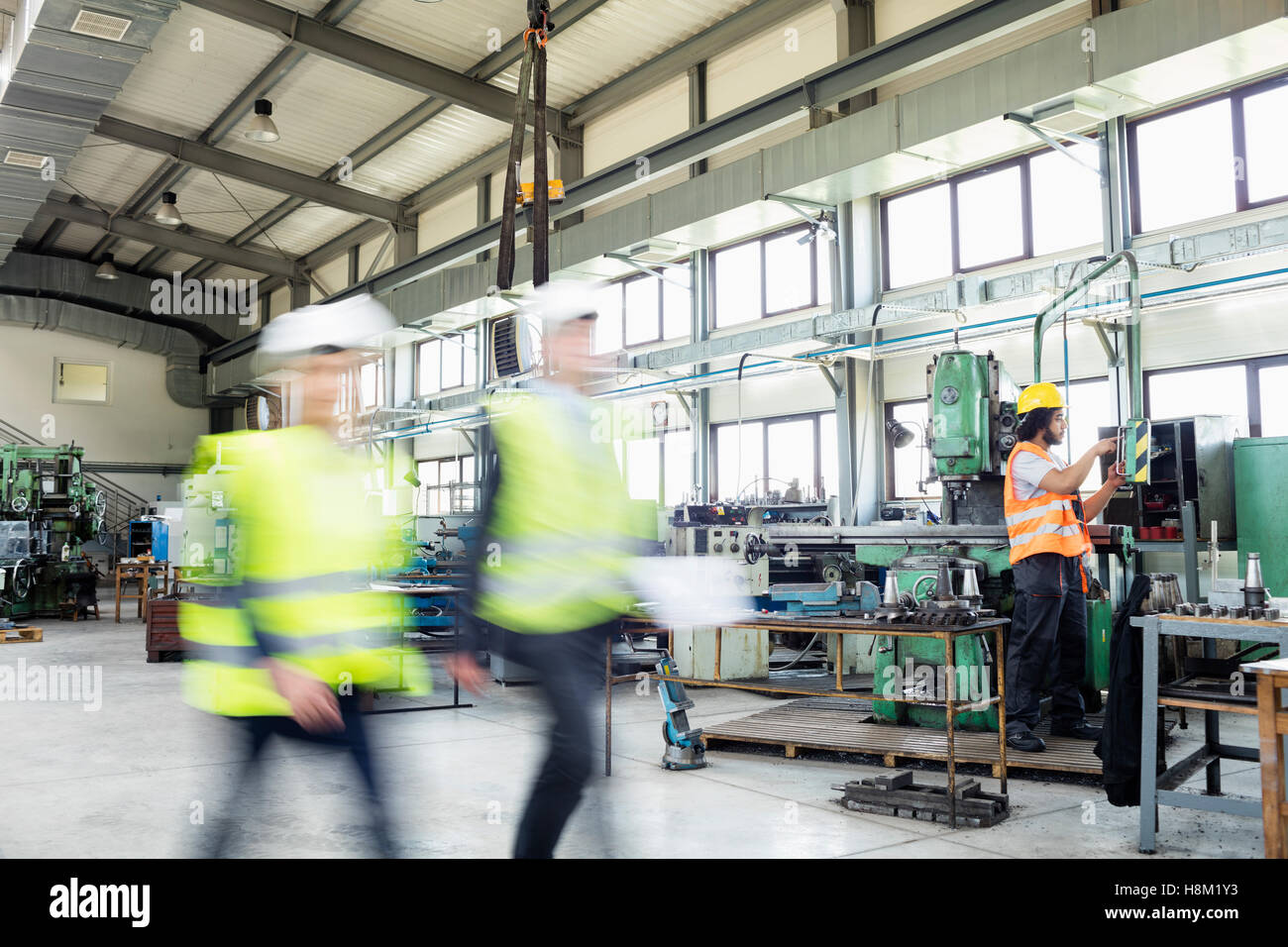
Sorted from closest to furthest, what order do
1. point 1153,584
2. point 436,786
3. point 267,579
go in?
point 267,579, point 1153,584, point 436,786

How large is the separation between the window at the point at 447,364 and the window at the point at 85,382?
778cm

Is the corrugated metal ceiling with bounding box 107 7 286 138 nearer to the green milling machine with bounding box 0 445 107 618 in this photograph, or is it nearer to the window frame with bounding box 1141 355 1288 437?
the green milling machine with bounding box 0 445 107 618

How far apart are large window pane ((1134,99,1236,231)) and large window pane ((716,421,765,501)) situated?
4.26 m

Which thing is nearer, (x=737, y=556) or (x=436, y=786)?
(x=436, y=786)

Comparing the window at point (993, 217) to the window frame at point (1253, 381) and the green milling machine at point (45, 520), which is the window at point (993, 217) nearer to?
the window frame at point (1253, 381)

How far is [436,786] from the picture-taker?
3826 millimetres

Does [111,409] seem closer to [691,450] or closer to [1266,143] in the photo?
[691,450]

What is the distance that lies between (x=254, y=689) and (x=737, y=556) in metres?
4.31

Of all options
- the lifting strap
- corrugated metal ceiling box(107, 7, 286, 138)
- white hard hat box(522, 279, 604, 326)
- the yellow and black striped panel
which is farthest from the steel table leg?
corrugated metal ceiling box(107, 7, 286, 138)

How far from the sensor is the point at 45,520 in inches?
430

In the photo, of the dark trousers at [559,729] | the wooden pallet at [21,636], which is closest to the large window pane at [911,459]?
the dark trousers at [559,729]

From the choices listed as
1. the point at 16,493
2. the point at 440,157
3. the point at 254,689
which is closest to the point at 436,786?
the point at 254,689

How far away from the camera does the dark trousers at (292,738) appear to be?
84.4 inches
